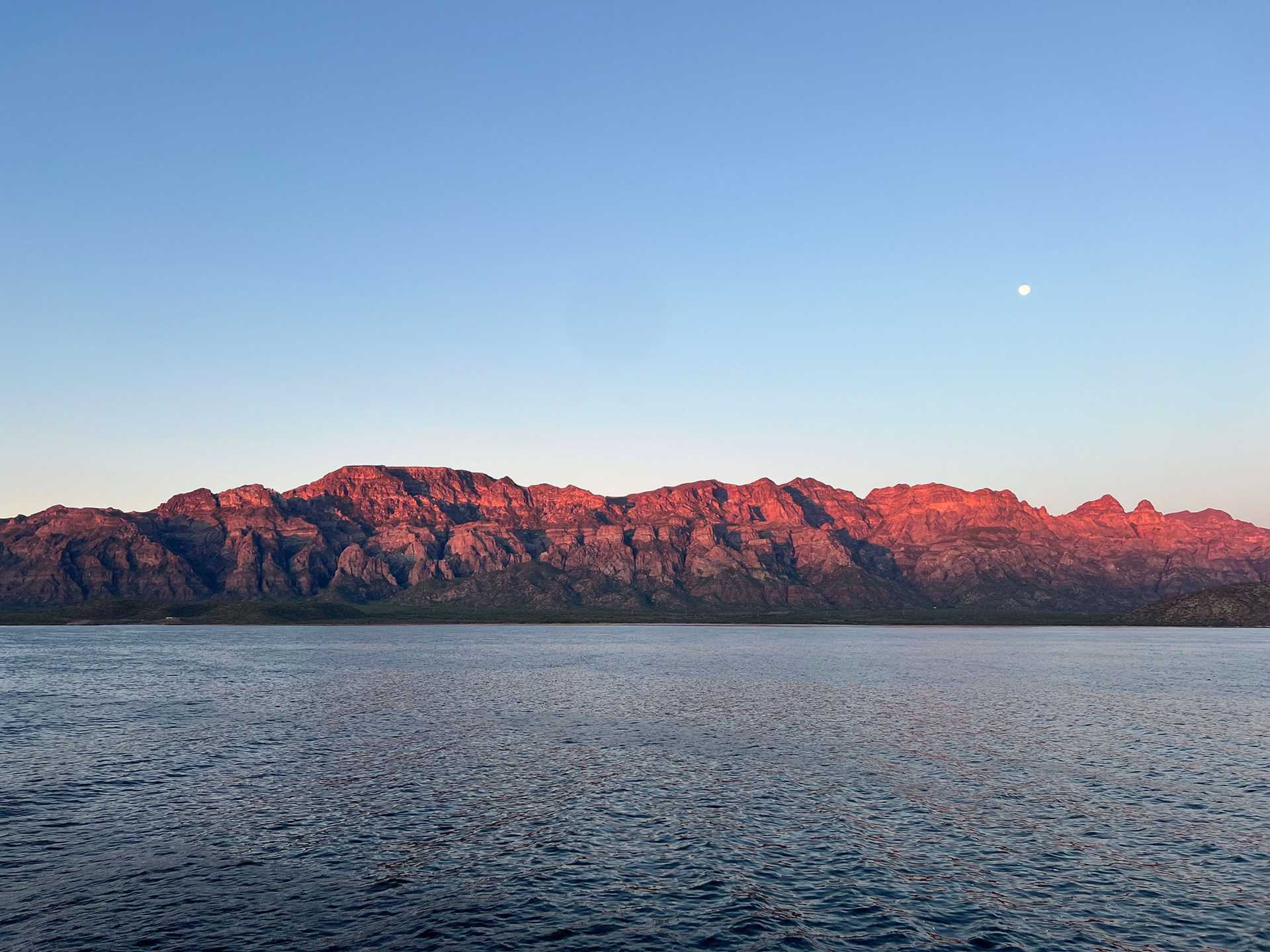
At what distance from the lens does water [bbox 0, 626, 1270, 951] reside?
35.4 m

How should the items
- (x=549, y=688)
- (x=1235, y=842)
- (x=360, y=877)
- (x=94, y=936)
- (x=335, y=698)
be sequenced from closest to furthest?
(x=94, y=936), (x=360, y=877), (x=1235, y=842), (x=335, y=698), (x=549, y=688)

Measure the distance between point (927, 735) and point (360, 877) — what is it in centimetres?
5997

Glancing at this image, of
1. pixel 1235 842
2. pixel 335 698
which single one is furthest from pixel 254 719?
pixel 1235 842

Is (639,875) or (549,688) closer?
(639,875)

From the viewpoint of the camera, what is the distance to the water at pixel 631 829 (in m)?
35.4

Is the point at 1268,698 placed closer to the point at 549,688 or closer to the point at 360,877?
the point at 549,688

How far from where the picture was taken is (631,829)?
50094mm

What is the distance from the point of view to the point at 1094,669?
18512 cm

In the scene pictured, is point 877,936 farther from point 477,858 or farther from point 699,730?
point 699,730

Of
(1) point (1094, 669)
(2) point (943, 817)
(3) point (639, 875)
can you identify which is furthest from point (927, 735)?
(1) point (1094, 669)

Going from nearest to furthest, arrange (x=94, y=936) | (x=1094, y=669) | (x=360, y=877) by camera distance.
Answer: (x=94, y=936) < (x=360, y=877) < (x=1094, y=669)

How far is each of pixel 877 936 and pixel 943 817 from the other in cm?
2030

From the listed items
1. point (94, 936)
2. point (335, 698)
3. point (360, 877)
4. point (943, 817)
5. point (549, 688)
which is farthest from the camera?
point (549, 688)

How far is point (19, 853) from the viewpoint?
4388cm
